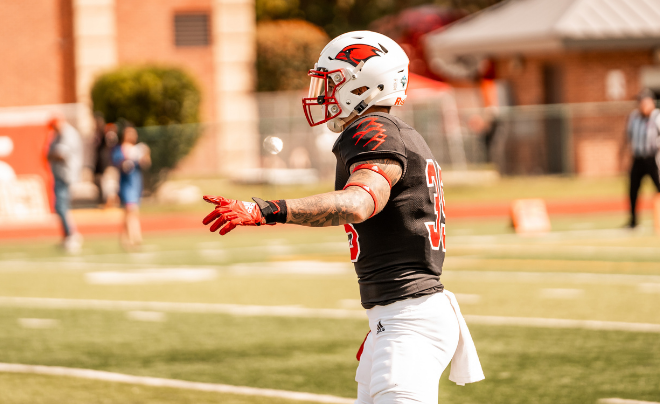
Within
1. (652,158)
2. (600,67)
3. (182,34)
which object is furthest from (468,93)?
(652,158)

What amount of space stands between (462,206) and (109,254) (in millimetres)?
7504

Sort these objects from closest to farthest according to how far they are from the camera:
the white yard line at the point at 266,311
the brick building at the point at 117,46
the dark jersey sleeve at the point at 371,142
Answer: the dark jersey sleeve at the point at 371,142 → the white yard line at the point at 266,311 → the brick building at the point at 117,46

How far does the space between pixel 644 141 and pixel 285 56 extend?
20457 millimetres

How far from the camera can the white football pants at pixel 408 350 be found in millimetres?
3324

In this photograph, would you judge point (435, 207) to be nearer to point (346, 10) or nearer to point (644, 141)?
point (644, 141)

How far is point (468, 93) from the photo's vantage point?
28.0 metres

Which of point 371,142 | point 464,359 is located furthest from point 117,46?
point 371,142

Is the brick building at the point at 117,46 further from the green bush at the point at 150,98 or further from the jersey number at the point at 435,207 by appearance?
the jersey number at the point at 435,207

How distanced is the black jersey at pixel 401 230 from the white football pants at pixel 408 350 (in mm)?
57

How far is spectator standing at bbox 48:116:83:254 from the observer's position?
14375mm

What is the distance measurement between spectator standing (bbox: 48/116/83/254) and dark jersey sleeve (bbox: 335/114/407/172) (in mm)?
11560

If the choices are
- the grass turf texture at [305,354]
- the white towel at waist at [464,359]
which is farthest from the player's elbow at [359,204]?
the grass turf texture at [305,354]

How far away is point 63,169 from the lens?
14609 mm

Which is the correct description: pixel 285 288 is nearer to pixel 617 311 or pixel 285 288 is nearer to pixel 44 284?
pixel 44 284
